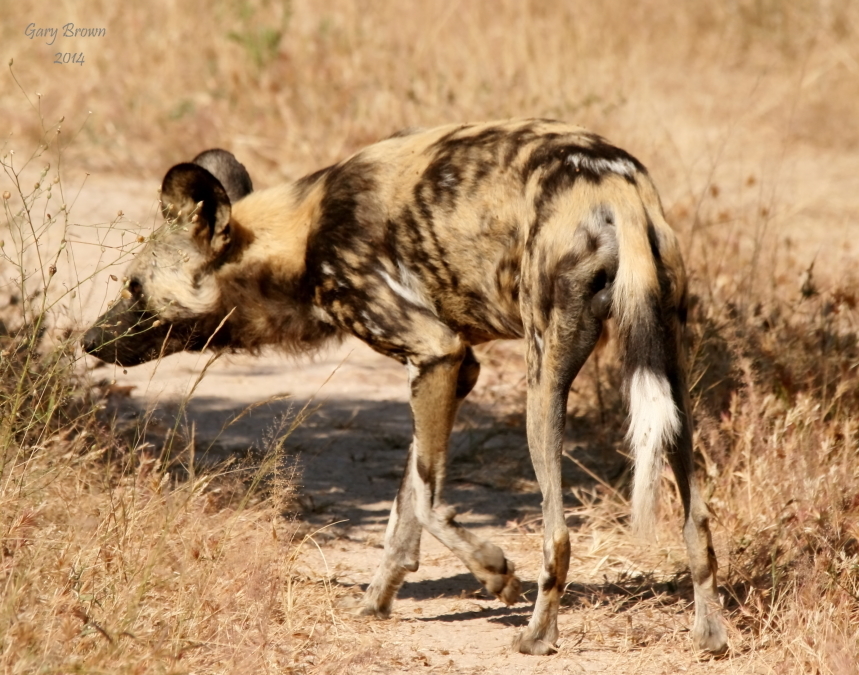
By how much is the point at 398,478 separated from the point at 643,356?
72.9 inches

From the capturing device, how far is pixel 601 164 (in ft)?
8.79

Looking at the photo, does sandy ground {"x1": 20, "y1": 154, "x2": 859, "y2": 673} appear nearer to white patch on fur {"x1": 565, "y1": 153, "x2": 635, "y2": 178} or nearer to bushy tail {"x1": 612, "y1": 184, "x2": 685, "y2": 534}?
bushy tail {"x1": 612, "y1": 184, "x2": 685, "y2": 534}

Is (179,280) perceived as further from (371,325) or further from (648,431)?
Answer: (648,431)

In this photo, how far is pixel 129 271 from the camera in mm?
3498

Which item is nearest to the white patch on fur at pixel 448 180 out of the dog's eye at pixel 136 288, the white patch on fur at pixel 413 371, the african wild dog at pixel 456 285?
the african wild dog at pixel 456 285

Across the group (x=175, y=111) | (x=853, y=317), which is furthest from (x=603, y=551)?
(x=175, y=111)

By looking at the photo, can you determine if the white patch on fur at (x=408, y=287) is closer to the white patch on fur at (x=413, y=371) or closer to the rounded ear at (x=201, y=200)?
the white patch on fur at (x=413, y=371)

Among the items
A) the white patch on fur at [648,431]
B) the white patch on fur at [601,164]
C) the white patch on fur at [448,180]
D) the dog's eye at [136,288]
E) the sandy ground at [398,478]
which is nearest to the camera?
the white patch on fur at [648,431]

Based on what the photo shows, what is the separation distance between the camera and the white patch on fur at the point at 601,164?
8.74ft

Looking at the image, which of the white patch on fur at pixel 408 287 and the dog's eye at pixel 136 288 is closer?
the white patch on fur at pixel 408 287

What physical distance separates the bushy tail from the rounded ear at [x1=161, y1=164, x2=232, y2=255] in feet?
4.35

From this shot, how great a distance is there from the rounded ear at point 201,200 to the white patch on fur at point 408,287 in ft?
2.03

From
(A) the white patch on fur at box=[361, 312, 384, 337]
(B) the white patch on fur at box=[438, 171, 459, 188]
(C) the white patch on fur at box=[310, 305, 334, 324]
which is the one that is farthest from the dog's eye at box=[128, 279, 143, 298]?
(B) the white patch on fur at box=[438, 171, 459, 188]

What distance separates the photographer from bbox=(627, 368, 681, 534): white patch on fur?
2.42 metres
